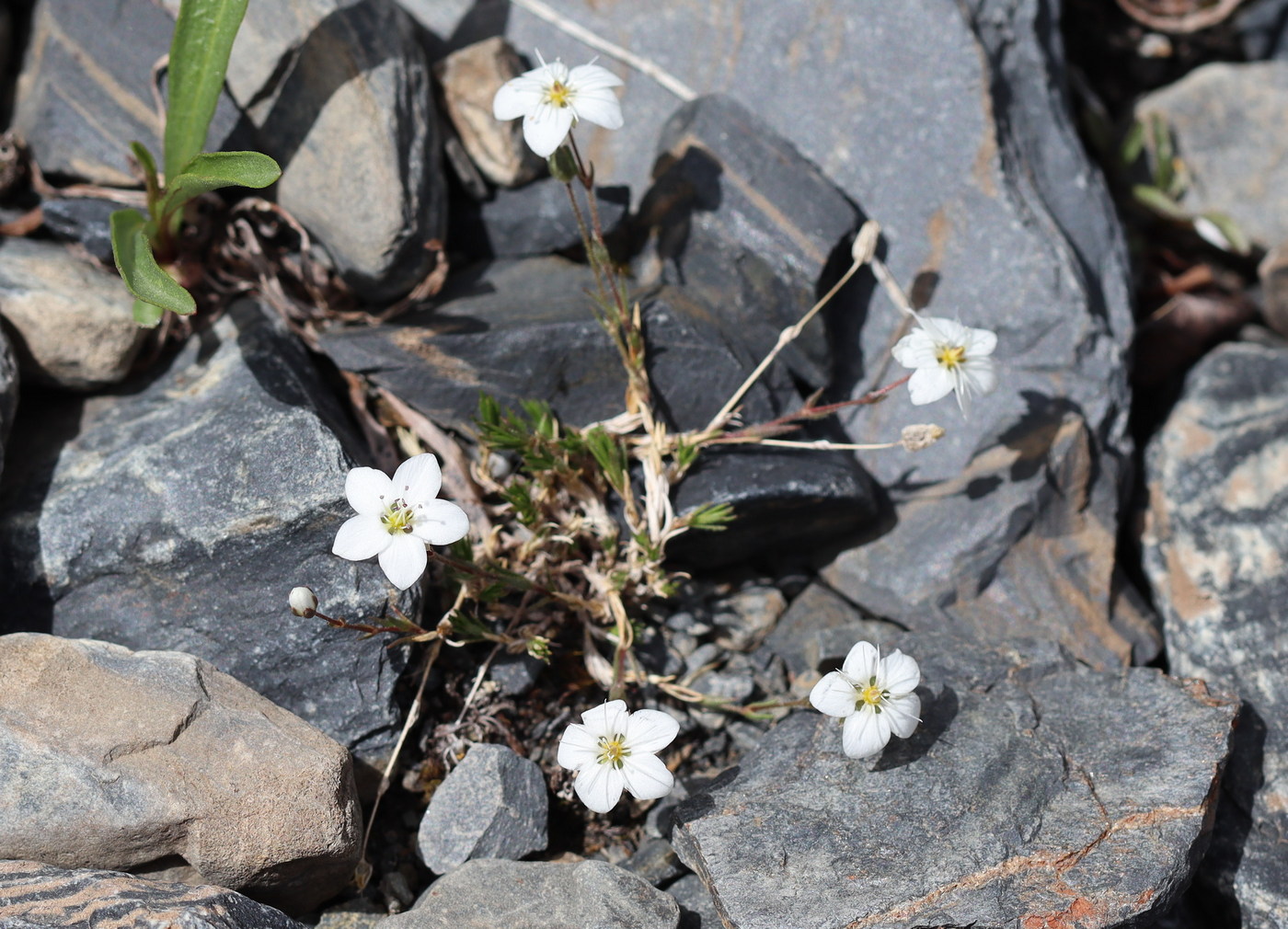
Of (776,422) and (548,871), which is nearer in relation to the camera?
(548,871)

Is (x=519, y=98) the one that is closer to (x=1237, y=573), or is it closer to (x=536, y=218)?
(x=536, y=218)

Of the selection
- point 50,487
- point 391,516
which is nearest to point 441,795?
point 391,516

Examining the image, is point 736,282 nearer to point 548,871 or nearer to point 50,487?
point 548,871

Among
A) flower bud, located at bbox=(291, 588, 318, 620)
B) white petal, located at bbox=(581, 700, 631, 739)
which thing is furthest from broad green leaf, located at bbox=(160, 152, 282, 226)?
white petal, located at bbox=(581, 700, 631, 739)

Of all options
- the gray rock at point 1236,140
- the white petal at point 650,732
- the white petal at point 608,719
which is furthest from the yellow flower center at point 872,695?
the gray rock at point 1236,140

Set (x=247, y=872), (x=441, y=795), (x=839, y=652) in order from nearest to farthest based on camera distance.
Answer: (x=247, y=872) < (x=441, y=795) < (x=839, y=652)

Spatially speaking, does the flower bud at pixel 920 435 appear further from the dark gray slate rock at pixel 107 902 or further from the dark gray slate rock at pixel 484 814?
the dark gray slate rock at pixel 107 902

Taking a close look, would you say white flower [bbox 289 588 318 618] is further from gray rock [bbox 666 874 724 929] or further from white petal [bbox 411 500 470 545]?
gray rock [bbox 666 874 724 929]
